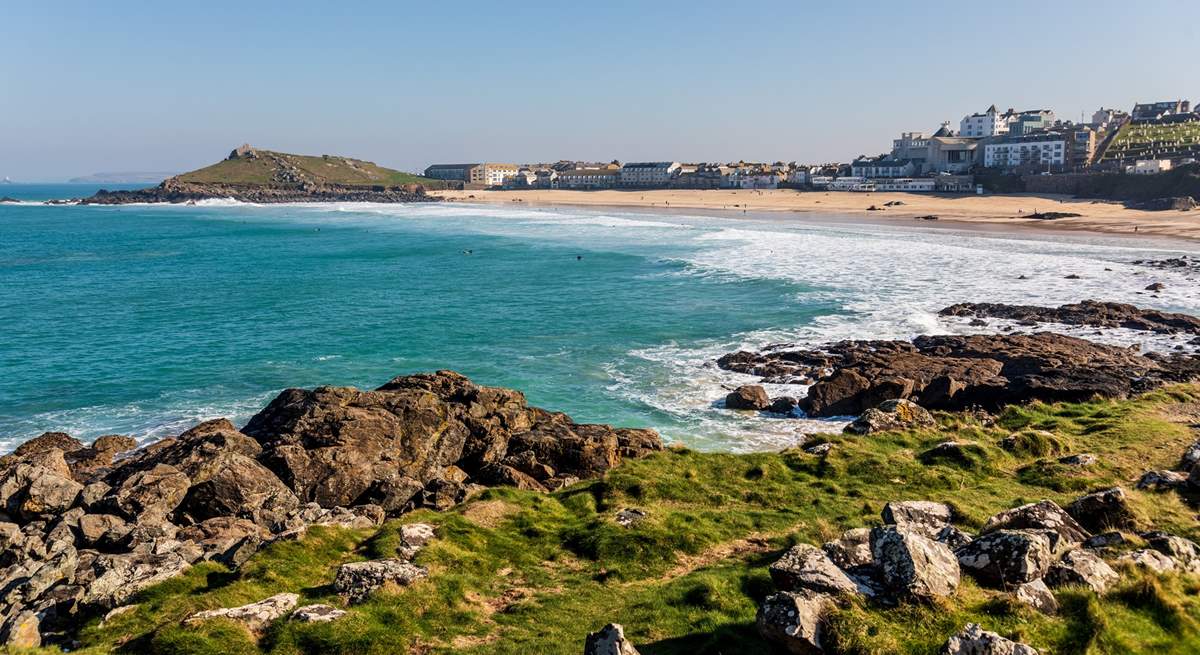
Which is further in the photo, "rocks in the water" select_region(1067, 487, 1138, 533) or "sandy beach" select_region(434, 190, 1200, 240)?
"sandy beach" select_region(434, 190, 1200, 240)

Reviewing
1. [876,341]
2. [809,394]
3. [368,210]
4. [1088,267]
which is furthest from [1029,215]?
[368,210]

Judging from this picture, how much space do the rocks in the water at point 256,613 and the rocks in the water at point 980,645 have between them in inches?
330

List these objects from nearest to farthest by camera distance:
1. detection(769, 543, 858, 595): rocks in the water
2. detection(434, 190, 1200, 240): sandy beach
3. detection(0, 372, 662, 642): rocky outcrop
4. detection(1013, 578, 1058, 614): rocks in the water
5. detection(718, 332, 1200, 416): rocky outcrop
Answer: detection(1013, 578, 1058, 614): rocks in the water
detection(769, 543, 858, 595): rocks in the water
detection(0, 372, 662, 642): rocky outcrop
detection(718, 332, 1200, 416): rocky outcrop
detection(434, 190, 1200, 240): sandy beach

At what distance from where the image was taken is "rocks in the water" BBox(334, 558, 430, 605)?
37.0 feet

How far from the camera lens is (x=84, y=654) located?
9.80 metres

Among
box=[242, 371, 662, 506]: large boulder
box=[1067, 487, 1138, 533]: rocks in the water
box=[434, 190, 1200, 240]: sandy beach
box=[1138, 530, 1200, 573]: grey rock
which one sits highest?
box=[434, 190, 1200, 240]: sandy beach

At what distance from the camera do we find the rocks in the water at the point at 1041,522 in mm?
11201

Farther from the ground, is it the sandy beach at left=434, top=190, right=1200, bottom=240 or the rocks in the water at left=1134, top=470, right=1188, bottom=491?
the sandy beach at left=434, top=190, right=1200, bottom=240

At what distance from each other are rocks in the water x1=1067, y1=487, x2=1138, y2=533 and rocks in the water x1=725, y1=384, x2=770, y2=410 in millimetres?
15422

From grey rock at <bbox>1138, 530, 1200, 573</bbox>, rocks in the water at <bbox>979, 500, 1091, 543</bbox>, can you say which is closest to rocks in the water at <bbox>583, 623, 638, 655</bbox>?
rocks in the water at <bbox>979, 500, 1091, 543</bbox>

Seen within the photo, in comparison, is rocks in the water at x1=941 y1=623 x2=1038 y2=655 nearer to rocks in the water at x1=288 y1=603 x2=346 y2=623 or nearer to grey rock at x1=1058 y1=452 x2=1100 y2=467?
rocks in the water at x1=288 y1=603 x2=346 y2=623

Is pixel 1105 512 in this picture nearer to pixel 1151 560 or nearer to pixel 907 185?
pixel 1151 560

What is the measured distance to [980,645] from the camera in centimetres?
779

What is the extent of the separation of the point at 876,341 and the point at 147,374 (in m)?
33.1
